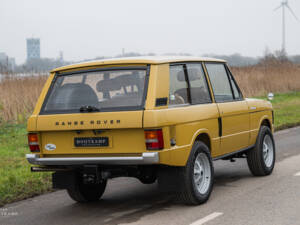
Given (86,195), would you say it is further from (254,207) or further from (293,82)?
(293,82)

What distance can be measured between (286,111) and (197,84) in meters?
15.4

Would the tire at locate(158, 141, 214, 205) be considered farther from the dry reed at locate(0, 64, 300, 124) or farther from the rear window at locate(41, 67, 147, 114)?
the dry reed at locate(0, 64, 300, 124)

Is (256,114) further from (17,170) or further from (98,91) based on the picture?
(17,170)

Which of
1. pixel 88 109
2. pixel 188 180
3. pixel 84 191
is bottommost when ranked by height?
pixel 84 191

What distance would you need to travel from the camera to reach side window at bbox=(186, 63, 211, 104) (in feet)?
23.1

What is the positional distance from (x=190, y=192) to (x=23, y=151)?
612 cm

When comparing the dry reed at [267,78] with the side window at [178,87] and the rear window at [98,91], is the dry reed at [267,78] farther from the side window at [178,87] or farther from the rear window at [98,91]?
the rear window at [98,91]

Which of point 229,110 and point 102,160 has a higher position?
point 229,110

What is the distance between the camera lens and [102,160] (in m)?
6.19

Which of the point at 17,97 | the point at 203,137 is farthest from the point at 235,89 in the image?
the point at 17,97

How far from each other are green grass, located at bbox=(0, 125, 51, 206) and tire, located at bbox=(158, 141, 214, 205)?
2531 mm

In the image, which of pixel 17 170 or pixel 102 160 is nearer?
pixel 102 160

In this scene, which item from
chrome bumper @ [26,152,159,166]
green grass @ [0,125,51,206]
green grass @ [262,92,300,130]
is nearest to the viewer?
chrome bumper @ [26,152,159,166]

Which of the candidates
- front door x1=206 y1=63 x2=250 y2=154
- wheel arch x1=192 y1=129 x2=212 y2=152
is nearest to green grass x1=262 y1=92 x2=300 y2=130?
front door x1=206 y1=63 x2=250 y2=154
